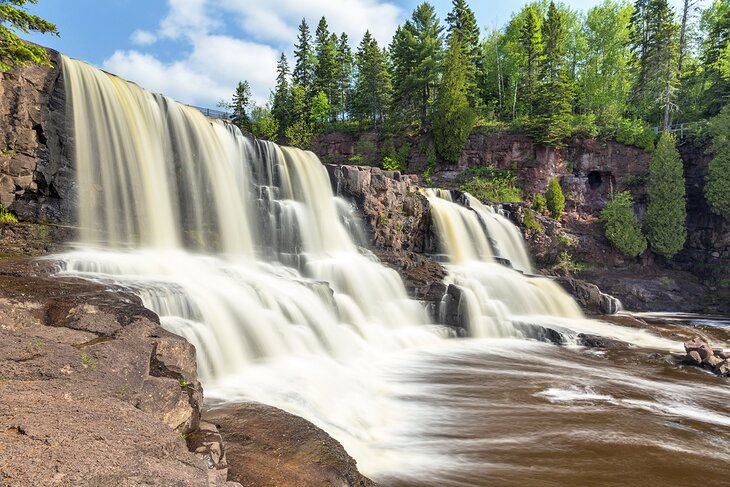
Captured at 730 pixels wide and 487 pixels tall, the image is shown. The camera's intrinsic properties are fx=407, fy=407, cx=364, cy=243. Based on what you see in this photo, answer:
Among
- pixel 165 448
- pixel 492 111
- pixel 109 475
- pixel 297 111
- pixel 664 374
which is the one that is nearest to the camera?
pixel 109 475

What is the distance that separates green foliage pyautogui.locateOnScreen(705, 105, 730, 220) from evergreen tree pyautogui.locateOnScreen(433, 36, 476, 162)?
16771 mm

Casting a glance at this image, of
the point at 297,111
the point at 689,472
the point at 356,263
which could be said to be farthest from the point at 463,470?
the point at 297,111

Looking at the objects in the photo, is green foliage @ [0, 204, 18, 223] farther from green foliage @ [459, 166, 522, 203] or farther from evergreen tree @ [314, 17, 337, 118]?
evergreen tree @ [314, 17, 337, 118]

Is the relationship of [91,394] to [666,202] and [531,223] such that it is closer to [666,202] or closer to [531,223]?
[531,223]

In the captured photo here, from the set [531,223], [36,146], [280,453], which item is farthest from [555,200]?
[280,453]

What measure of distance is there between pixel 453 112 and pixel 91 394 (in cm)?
3618

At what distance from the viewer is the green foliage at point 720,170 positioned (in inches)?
1018

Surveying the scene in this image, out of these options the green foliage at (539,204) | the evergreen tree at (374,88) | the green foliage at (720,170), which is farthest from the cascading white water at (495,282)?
the evergreen tree at (374,88)

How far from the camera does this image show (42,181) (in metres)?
12.2

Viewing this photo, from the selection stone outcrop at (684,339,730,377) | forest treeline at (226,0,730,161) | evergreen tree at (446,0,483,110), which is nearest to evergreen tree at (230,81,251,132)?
forest treeline at (226,0,730,161)

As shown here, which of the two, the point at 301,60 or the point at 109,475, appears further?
the point at 301,60

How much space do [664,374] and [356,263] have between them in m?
10.6

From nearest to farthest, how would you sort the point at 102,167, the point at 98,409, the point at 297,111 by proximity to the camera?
the point at 98,409, the point at 102,167, the point at 297,111

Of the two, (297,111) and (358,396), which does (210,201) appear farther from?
(297,111)
